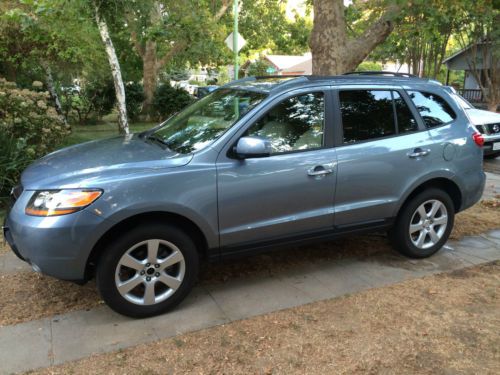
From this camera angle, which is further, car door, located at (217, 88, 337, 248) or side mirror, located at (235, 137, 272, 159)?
car door, located at (217, 88, 337, 248)

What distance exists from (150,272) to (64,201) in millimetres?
784

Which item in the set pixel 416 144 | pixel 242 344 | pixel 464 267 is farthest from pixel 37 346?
pixel 464 267

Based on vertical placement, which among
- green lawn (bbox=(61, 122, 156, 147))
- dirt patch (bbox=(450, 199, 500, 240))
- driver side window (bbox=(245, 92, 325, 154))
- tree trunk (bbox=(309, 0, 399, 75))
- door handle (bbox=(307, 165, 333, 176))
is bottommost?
dirt patch (bbox=(450, 199, 500, 240))

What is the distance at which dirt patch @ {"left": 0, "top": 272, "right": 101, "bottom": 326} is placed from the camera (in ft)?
11.6

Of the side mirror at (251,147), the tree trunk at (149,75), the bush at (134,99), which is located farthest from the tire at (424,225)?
the bush at (134,99)

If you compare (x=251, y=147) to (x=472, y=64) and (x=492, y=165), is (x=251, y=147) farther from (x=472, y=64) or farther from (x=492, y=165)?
(x=472, y=64)

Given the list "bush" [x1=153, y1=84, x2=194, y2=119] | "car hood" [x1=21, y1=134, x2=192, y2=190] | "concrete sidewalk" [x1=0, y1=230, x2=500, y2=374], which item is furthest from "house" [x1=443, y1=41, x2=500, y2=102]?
"car hood" [x1=21, y1=134, x2=192, y2=190]

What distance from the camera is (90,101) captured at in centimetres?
1811

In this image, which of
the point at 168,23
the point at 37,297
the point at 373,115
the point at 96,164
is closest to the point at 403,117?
the point at 373,115

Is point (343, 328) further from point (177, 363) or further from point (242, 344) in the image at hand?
point (177, 363)

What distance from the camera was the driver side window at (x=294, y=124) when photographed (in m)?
3.78

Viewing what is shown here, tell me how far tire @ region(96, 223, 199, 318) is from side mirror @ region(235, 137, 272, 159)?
0.75 metres

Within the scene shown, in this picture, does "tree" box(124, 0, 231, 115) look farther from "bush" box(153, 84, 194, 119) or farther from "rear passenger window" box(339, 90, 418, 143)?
"bush" box(153, 84, 194, 119)

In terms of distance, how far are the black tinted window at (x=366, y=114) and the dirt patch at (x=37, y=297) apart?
101 inches
